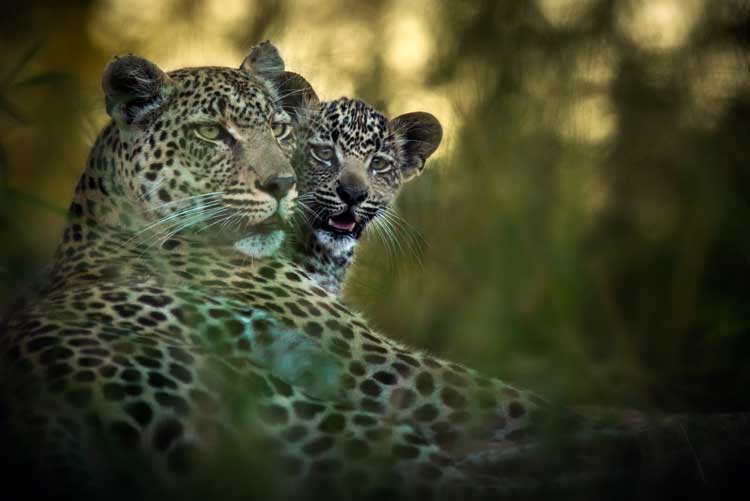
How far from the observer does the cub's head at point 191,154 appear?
488cm

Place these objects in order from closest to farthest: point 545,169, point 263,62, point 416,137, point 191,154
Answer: point 191,154 → point 263,62 → point 545,169 → point 416,137

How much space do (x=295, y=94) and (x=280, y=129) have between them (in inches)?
19.1

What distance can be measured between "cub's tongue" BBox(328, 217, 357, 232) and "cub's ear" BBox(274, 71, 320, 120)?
0.74 meters

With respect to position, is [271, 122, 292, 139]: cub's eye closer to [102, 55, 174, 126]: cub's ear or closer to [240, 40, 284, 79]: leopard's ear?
[240, 40, 284, 79]: leopard's ear

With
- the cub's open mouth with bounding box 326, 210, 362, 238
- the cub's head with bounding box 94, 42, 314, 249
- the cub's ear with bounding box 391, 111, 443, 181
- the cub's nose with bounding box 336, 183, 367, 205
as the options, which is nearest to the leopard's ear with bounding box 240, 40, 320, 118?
the cub's head with bounding box 94, 42, 314, 249

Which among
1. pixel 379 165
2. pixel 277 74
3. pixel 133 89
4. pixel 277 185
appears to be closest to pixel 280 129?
pixel 277 74

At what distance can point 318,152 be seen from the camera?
5992mm

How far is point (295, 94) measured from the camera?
19.2 feet

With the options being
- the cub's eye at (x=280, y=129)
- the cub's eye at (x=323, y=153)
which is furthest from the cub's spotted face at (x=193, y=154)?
the cub's eye at (x=323, y=153)

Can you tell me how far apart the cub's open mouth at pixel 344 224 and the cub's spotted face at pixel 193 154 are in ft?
2.31

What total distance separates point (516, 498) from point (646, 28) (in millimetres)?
4999

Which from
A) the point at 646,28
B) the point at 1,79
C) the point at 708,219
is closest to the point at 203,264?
the point at 1,79

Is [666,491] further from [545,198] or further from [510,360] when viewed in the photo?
[545,198]

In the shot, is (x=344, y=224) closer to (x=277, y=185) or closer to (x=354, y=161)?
(x=354, y=161)
